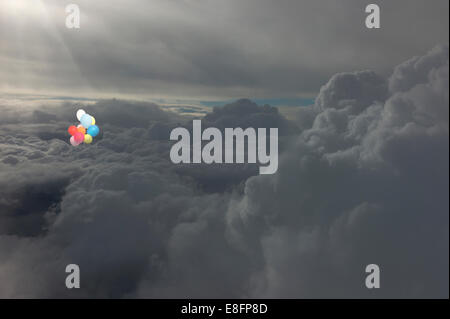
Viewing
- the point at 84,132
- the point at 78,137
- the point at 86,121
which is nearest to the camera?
the point at 86,121

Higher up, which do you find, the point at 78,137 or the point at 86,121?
the point at 86,121

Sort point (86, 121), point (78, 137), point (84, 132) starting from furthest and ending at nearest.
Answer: point (84, 132) < point (78, 137) < point (86, 121)

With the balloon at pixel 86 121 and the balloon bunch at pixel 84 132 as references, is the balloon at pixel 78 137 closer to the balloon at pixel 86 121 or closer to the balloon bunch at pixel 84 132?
the balloon bunch at pixel 84 132

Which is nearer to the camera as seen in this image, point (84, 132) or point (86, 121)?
point (86, 121)

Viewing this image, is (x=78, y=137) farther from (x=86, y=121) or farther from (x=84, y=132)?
(x=86, y=121)

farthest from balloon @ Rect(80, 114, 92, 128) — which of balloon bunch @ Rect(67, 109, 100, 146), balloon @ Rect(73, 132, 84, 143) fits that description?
balloon @ Rect(73, 132, 84, 143)

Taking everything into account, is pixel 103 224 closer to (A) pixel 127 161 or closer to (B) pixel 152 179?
(B) pixel 152 179

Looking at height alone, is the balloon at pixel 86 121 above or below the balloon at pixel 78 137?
above

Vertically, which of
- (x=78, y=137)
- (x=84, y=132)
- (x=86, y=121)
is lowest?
(x=78, y=137)

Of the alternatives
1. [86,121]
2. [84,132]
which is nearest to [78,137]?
[84,132]

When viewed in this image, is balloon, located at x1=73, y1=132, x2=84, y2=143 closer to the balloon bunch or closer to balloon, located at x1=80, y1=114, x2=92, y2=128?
the balloon bunch

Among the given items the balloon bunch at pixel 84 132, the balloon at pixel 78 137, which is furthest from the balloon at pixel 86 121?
the balloon at pixel 78 137
